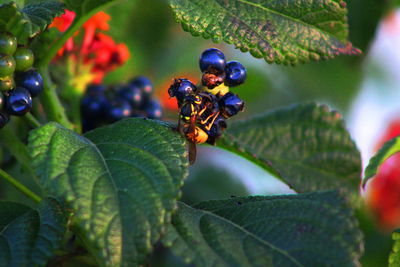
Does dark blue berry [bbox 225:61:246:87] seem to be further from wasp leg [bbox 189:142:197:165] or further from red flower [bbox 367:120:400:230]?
red flower [bbox 367:120:400:230]

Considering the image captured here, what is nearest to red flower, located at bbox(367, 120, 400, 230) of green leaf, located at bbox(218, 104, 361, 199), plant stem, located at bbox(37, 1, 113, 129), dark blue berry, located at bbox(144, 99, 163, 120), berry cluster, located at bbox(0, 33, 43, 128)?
green leaf, located at bbox(218, 104, 361, 199)

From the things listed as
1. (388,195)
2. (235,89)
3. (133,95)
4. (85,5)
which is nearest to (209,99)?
(85,5)

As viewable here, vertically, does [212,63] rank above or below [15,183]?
above

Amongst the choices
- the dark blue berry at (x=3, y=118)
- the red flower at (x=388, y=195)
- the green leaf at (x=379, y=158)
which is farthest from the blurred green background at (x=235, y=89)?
the green leaf at (x=379, y=158)

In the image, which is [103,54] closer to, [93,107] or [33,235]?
[93,107]

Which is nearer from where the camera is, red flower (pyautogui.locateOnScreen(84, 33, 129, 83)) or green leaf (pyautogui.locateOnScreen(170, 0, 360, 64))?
green leaf (pyautogui.locateOnScreen(170, 0, 360, 64))

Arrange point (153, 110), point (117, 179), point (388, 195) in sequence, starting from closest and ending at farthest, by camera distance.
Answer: point (117, 179) < point (153, 110) < point (388, 195)
